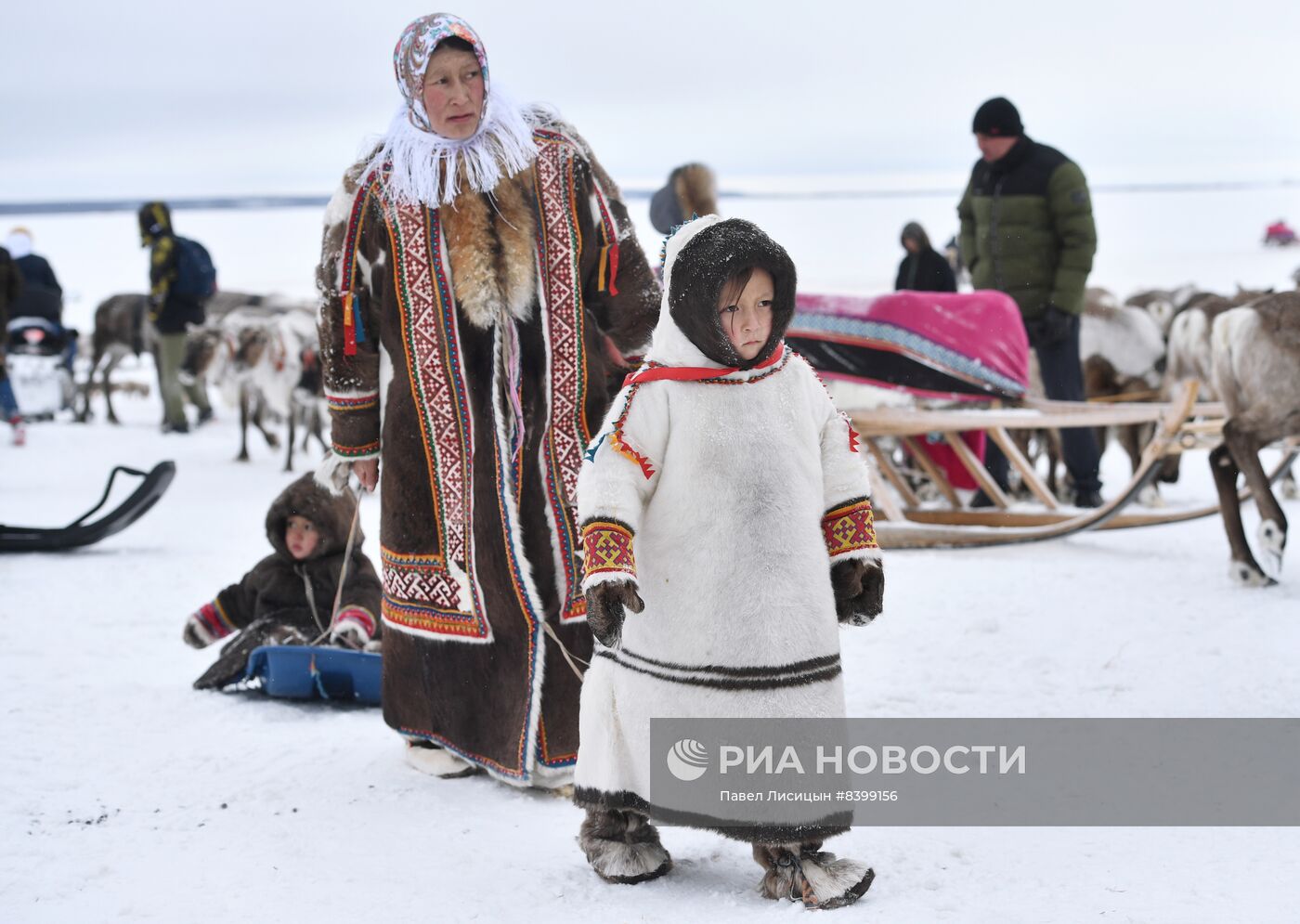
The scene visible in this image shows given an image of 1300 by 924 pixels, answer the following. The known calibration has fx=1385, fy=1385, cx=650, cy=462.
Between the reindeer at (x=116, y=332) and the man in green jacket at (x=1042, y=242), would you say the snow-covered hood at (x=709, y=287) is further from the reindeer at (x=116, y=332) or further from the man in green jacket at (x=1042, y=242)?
the reindeer at (x=116, y=332)

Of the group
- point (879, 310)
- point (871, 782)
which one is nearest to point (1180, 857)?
point (871, 782)

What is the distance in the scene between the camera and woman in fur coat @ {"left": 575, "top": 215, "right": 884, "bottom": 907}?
2.28m

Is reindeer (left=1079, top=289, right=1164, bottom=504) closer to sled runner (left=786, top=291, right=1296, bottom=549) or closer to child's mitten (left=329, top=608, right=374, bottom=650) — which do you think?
sled runner (left=786, top=291, right=1296, bottom=549)

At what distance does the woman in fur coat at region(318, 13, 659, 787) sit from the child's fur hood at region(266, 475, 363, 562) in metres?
0.72

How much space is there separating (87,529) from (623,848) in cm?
445

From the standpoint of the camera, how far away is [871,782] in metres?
3.12

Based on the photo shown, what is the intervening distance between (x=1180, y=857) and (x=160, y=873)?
6.22 ft

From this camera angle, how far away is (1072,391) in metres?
6.77

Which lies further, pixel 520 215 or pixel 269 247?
pixel 269 247

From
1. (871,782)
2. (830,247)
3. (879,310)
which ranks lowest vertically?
(871,782)

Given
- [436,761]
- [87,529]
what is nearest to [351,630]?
[436,761]

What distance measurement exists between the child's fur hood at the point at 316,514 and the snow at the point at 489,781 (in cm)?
45

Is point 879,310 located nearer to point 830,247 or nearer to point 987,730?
point 987,730

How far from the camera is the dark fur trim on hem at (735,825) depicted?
231cm
